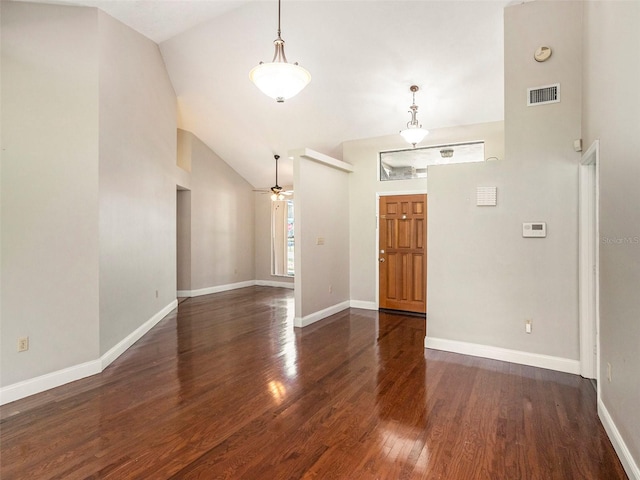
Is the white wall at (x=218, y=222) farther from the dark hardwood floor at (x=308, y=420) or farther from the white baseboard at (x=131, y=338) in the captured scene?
the dark hardwood floor at (x=308, y=420)

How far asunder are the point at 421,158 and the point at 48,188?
5146 millimetres

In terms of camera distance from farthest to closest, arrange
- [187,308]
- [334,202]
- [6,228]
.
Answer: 1. [187,308]
2. [334,202]
3. [6,228]

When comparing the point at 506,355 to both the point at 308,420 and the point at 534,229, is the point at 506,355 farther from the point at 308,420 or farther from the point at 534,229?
the point at 308,420

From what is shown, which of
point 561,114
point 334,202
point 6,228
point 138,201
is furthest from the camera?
point 334,202

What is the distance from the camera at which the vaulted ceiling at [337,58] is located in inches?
156

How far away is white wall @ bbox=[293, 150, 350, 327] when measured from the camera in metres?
5.18

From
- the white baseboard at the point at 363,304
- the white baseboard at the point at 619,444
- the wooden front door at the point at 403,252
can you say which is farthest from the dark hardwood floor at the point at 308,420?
the white baseboard at the point at 363,304

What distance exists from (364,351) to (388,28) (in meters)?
3.80

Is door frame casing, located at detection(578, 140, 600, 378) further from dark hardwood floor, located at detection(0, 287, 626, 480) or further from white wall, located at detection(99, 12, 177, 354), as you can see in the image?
white wall, located at detection(99, 12, 177, 354)

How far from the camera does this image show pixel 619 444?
2.14 meters

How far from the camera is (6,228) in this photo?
9.53ft

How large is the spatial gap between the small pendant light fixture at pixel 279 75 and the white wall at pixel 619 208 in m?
2.03

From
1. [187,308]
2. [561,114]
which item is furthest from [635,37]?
[187,308]

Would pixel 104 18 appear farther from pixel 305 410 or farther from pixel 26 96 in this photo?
pixel 305 410
